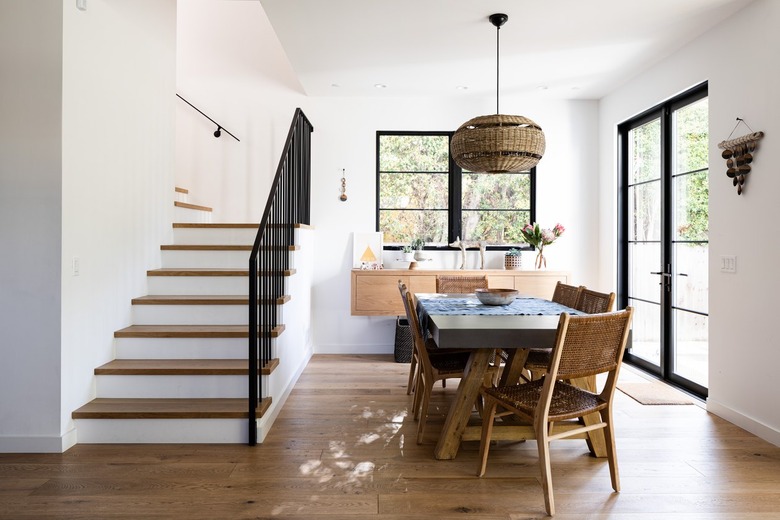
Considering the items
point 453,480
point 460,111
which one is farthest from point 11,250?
point 460,111

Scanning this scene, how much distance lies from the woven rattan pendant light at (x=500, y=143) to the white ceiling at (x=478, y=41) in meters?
0.95

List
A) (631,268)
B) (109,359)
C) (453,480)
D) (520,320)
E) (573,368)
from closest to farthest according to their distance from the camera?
(573,368) → (453,480) → (520,320) → (109,359) → (631,268)

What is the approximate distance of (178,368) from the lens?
2939 mm

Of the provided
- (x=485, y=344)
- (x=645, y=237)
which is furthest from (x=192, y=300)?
(x=645, y=237)

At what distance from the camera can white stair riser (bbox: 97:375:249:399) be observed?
9.62 ft

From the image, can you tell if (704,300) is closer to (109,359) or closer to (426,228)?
(426,228)

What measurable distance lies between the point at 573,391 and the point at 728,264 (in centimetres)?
179

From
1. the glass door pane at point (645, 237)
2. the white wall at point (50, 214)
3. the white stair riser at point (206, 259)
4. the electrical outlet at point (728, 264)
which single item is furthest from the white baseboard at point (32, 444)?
the glass door pane at point (645, 237)

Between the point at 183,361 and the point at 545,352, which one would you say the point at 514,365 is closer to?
the point at 545,352

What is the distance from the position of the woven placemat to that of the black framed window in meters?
1.94

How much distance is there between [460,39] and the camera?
3736 mm

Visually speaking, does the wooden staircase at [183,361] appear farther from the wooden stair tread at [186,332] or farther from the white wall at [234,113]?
the white wall at [234,113]

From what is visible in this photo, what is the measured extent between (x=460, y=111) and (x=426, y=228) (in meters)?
1.33

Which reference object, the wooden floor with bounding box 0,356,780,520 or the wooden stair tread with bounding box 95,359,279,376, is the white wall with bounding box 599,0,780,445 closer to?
the wooden floor with bounding box 0,356,780,520
